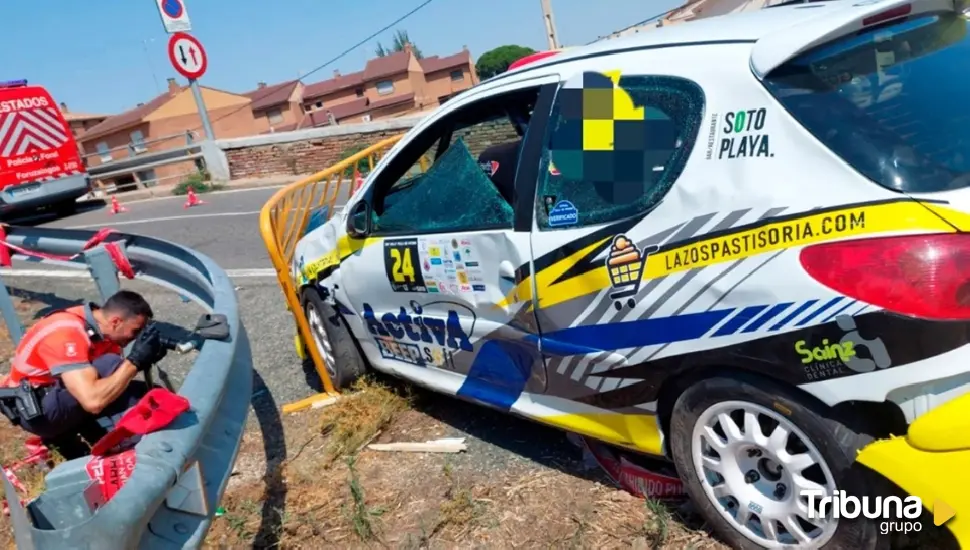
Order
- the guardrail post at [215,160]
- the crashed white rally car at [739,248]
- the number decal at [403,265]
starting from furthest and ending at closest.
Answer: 1. the guardrail post at [215,160]
2. the number decal at [403,265]
3. the crashed white rally car at [739,248]

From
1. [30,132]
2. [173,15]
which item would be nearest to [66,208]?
[30,132]

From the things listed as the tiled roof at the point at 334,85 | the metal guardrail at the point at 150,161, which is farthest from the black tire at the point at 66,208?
the tiled roof at the point at 334,85

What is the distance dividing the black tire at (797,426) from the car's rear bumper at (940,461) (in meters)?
0.12

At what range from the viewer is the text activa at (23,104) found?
14837 mm

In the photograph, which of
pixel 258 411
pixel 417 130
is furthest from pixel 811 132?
pixel 258 411

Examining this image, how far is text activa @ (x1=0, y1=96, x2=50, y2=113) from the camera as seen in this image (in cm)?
1484

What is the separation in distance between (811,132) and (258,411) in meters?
3.83

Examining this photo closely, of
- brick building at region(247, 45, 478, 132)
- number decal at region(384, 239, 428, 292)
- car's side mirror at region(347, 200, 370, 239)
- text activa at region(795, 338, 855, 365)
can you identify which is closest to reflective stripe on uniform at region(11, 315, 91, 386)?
car's side mirror at region(347, 200, 370, 239)

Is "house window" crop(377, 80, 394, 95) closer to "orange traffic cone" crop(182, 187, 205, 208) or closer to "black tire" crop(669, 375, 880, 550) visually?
"orange traffic cone" crop(182, 187, 205, 208)

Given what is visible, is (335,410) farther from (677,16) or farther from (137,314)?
(677,16)

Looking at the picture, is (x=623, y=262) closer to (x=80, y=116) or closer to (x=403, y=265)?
(x=403, y=265)

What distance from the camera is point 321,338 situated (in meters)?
4.86
